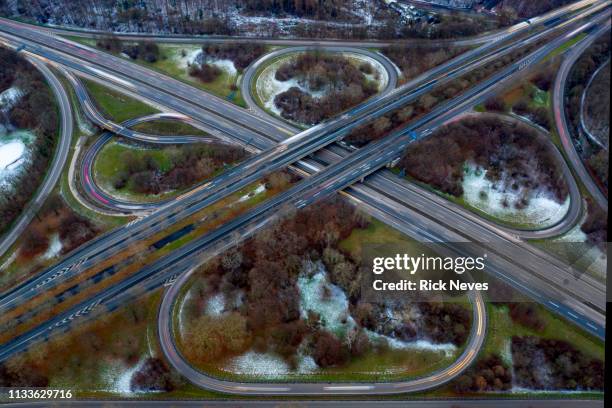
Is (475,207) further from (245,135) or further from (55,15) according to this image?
(55,15)

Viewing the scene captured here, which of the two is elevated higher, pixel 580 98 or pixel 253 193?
pixel 580 98

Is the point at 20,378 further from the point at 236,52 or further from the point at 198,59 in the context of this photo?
the point at 236,52

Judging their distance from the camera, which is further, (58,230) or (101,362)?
(58,230)

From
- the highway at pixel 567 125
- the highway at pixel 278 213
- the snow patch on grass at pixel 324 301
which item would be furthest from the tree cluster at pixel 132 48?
the highway at pixel 567 125

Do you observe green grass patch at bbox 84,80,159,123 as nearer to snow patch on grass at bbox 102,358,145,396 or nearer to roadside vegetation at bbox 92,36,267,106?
roadside vegetation at bbox 92,36,267,106

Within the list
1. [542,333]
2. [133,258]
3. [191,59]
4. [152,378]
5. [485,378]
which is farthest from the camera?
[191,59]

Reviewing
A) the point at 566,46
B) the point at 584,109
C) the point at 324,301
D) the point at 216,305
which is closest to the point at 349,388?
the point at 324,301

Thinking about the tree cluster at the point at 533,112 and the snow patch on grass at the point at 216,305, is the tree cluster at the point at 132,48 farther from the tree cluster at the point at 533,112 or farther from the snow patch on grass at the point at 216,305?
the tree cluster at the point at 533,112
